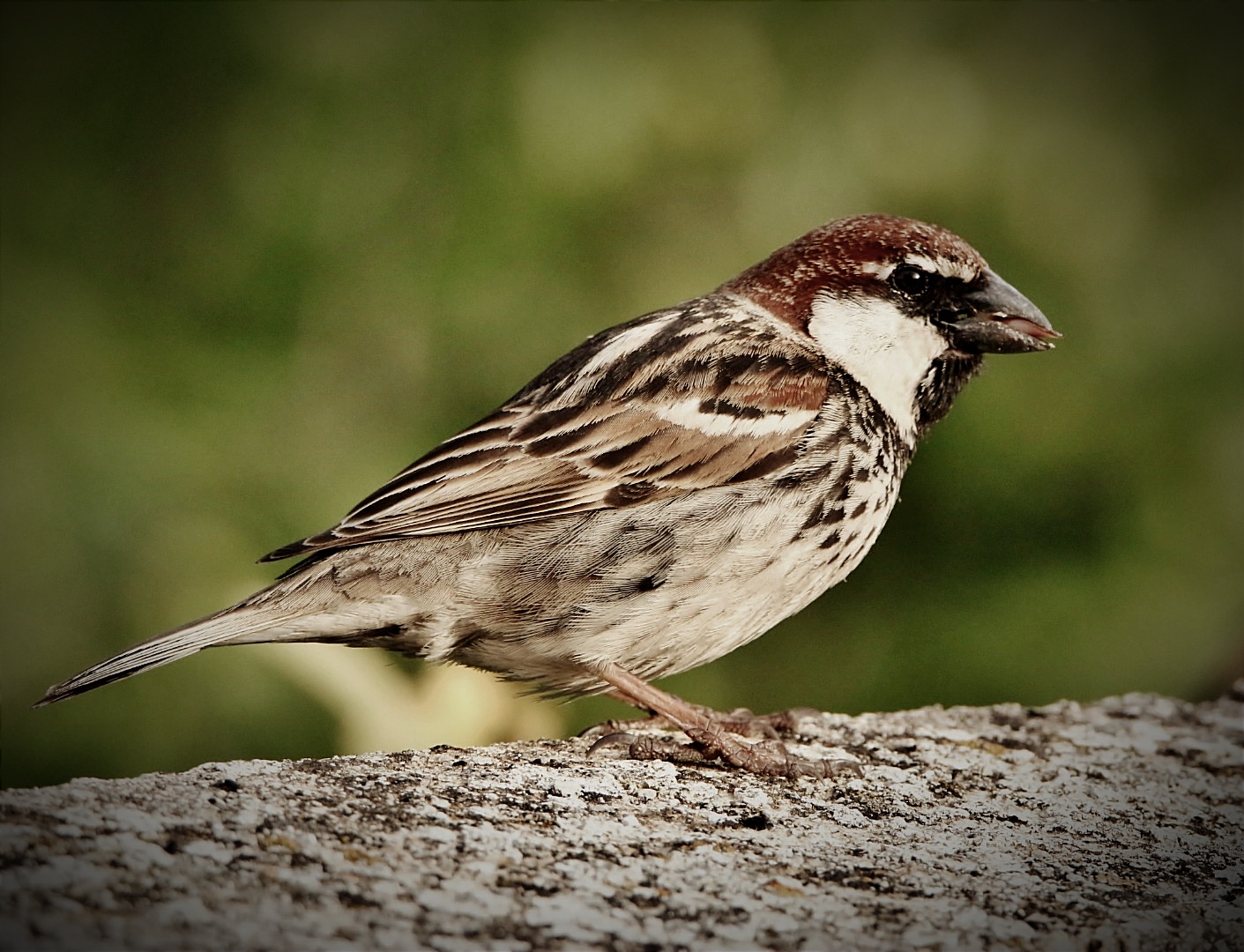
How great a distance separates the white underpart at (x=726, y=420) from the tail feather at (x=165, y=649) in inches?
38.7

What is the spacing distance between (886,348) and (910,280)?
0.17m

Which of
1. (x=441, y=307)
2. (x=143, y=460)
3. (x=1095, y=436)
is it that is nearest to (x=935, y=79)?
(x=1095, y=436)

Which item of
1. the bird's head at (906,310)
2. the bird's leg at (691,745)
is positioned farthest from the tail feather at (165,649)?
the bird's head at (906,310)

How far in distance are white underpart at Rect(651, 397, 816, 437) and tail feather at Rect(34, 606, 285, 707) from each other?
983 mm

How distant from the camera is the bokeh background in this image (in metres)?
2.94

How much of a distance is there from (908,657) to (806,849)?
123 cm

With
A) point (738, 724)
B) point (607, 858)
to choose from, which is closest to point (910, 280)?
point (738, 724)

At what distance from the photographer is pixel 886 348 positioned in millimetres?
2992

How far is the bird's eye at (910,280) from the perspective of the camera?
2.96 m

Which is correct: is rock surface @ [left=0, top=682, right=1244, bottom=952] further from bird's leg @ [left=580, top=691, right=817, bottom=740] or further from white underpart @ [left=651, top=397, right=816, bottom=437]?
white underpart @ [left=651, top=397, right=816, bottom=437]

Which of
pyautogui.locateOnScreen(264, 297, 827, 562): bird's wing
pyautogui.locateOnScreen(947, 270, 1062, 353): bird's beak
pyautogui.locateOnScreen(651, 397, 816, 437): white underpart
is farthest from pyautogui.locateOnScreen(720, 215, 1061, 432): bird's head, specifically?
pyautogui.locateOnScreen(651, 397, 816, 437): white underpart

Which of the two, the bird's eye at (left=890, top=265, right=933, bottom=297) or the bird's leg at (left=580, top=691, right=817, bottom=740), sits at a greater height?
the bird's eye at (left=890, top=265, right=933, bottom=297)

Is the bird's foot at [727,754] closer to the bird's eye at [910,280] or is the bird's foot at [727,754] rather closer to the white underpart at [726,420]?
the white underpart at [726,420]

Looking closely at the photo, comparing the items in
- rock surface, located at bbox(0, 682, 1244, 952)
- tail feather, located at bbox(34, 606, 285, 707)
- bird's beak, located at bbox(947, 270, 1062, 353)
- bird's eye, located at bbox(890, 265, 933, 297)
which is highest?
bird's eye, located at bbox(890, 265, 933, 297)
